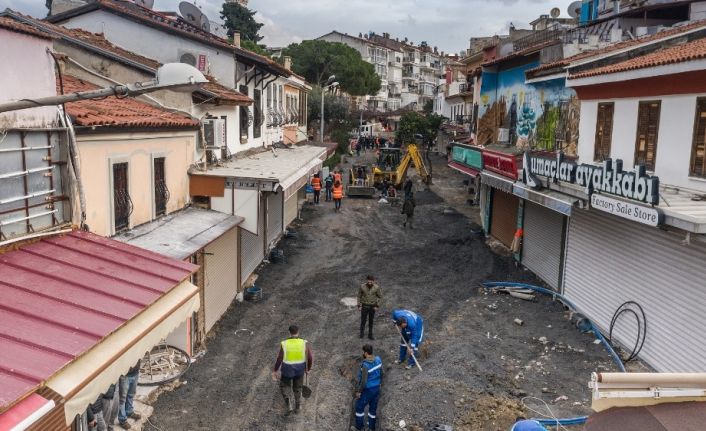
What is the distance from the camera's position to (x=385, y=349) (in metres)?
13.8

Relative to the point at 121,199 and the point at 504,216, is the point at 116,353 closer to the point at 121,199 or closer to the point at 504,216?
the point at 121,199

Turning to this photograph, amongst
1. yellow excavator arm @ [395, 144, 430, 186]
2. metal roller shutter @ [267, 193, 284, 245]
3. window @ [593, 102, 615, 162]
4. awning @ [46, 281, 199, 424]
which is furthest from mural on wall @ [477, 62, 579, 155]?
awning @ [46, 281, 199, 424]

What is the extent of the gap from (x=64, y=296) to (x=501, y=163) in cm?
1581

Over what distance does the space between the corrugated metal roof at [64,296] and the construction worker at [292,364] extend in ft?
7.82

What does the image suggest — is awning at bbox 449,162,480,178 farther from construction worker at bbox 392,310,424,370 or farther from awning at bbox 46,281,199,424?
awning at bbox 46,281,199,424

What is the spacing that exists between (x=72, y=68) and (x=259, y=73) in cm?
884

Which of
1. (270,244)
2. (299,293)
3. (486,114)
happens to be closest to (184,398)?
(299,293)

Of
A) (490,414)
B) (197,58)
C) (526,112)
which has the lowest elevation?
(490,414)

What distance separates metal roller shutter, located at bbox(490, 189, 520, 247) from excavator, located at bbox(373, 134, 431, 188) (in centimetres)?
1339

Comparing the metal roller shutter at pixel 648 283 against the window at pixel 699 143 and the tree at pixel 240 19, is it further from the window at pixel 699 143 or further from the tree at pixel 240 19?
the tree at pixel 240 19

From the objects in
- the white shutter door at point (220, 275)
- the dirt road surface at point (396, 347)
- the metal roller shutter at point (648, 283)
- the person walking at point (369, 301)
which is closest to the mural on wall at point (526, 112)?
the metal roller shutter at point (648, 283)

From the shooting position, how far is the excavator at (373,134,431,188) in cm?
3888

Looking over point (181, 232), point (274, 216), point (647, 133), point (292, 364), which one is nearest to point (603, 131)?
point (647, 133)

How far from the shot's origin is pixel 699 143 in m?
11.7
